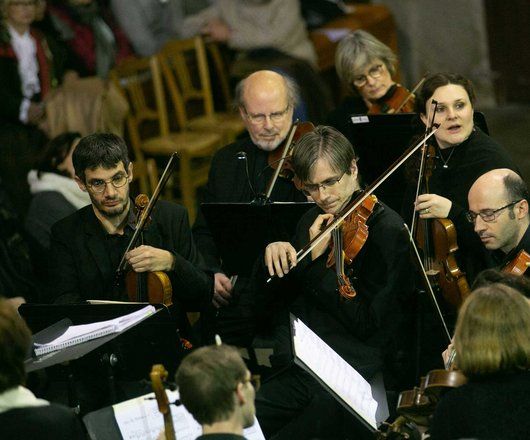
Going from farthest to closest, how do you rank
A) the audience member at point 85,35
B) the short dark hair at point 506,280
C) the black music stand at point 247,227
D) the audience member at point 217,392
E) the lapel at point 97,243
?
the audience member at point 85,35 → the lapel at point 97,243 → the black music stand at point 247,227 → the short dark hair at point 506,280 → the audience member at point 217,392

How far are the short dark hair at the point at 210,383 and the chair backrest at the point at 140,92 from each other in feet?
13.0

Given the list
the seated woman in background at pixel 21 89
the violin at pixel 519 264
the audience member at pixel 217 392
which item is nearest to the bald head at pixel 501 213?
the violin at pixel 519 264

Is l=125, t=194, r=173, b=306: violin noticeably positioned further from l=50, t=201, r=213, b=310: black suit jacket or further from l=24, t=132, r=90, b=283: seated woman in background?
l=24, t=132, r=90, b=283: seated woman in background

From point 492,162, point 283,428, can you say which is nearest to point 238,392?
point 283,428

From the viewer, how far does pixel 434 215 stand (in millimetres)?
4312

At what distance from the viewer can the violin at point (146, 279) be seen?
4137 mm

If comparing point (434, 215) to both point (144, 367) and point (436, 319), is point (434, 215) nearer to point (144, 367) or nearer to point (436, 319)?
point (436, 319)

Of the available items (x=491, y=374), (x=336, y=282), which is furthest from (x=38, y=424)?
(x=336, y=282)

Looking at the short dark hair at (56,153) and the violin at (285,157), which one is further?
the short dark hair at (56,153)

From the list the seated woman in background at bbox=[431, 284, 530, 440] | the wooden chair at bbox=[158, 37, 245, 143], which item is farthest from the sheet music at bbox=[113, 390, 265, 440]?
the wooden chair at bbox=[158, 37, 245, 143]

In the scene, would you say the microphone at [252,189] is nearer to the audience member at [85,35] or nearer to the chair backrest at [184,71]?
the audience member at [85,35]

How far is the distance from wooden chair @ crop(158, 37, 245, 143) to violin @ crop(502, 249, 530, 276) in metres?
3.50

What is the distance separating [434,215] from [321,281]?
23.7 inches

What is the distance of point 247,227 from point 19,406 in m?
1.51
